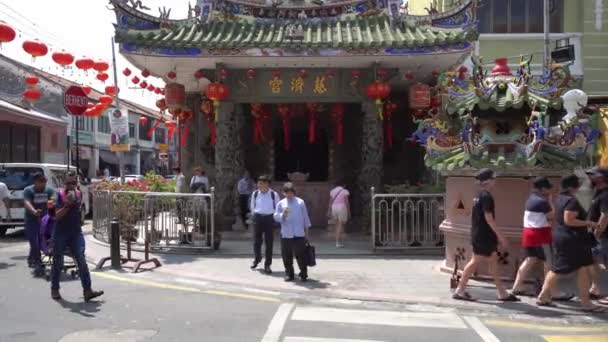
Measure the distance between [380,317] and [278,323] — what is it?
4.12 ft

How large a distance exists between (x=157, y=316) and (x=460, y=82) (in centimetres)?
569

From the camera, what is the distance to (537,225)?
24.3ft

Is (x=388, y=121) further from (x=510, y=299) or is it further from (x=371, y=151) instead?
(x=510, y=299)

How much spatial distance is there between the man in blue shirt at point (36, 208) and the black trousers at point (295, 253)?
12.8 ft

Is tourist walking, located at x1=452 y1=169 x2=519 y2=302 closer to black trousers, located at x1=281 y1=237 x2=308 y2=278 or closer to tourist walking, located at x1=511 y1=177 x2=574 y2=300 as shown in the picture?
tourist walking, located at x1=511 y1=177 x2=574 y2=300

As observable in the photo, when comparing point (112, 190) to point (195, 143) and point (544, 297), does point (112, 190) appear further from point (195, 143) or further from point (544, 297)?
point (544, 297)

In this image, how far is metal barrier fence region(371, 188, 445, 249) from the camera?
429 inches

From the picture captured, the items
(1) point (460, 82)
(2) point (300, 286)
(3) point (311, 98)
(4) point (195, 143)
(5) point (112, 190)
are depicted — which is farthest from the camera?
(4) point (195, 143)

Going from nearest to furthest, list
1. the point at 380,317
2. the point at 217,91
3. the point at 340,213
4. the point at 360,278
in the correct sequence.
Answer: the point at 380,317 → the point at 360,278 → the point at 340,213 → the point at 217,91

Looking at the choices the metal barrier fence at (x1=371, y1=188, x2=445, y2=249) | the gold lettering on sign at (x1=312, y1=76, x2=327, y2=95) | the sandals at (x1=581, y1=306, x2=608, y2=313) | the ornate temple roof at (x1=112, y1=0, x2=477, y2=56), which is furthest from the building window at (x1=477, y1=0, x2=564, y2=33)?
the sandals at (x1=581, y1=306, x2=608, y2=313)

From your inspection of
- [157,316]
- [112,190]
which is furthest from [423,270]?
[112,190]

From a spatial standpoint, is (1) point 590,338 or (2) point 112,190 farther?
(2) point 112,190

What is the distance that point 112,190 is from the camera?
12.1m

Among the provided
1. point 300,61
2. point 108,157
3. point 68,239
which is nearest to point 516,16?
point 300,61
